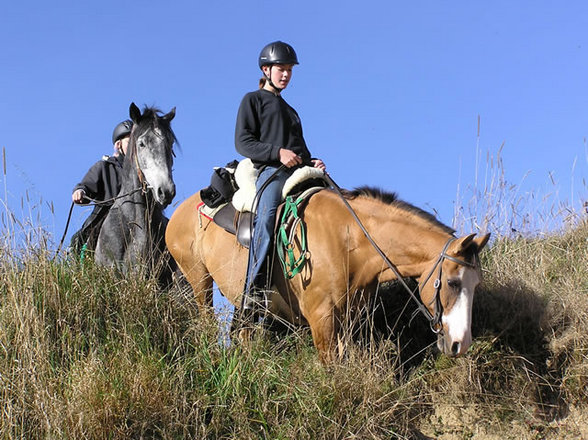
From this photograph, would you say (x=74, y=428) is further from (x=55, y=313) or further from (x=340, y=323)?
(x=340, y=323)

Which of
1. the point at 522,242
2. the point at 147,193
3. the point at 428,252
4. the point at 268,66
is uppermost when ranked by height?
the point at 268,66

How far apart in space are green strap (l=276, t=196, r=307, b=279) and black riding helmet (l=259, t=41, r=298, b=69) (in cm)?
142

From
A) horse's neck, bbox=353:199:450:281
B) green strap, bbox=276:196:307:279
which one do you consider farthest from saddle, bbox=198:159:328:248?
horse's neck, bbox=353:199:450:281

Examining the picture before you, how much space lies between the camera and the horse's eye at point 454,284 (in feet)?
18.7

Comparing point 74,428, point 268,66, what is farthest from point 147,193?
point 74,428

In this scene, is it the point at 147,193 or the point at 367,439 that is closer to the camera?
the point at 367,439

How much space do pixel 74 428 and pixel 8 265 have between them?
197cm

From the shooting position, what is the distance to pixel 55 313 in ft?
19.7

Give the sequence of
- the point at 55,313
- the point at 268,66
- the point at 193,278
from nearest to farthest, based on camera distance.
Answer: the point at 55,313 → the point at 268,66 → the point at 193,278

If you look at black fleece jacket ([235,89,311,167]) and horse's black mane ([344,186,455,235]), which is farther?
black fleece jacket ([235,89,311,167])

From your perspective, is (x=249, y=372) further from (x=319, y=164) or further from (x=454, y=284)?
(x=319, y=164)

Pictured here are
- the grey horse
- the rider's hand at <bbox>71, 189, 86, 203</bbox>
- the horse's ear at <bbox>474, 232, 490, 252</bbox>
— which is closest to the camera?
the horse's ear at <bbox>474, 232, 490, 252</bbox>

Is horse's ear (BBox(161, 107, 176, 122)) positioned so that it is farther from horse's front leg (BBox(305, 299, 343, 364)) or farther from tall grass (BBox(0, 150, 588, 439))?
horse's front leg (BBox(305, 299, 343, 364))

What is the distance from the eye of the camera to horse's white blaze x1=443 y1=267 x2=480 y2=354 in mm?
5590
